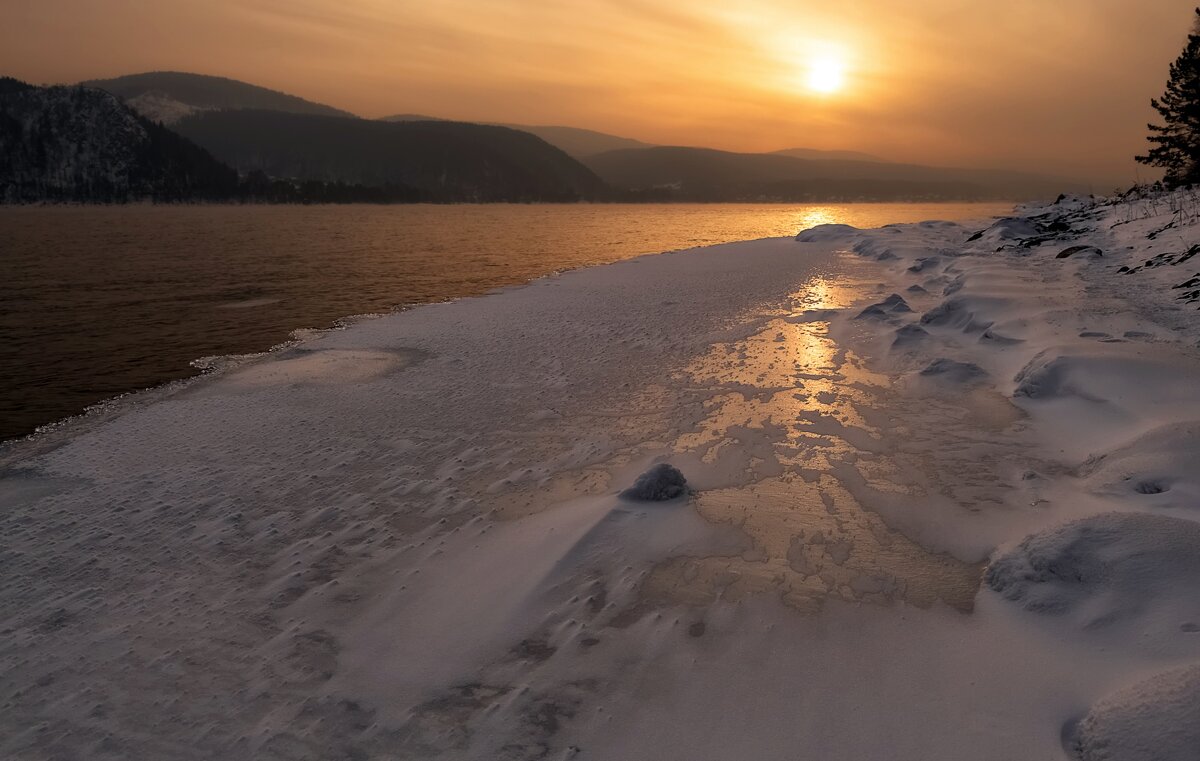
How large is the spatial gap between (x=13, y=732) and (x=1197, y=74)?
158 ft

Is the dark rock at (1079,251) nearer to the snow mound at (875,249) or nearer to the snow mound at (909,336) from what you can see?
the snow mound at (875,249)

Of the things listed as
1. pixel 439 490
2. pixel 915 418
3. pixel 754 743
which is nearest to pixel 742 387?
pixel 915 418

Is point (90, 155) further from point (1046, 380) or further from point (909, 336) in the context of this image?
point (1046, 380)

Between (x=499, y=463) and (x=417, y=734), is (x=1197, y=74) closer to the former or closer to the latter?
(x=499, y=463)

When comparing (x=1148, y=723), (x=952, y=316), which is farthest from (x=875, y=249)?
(x=1148, y=723)

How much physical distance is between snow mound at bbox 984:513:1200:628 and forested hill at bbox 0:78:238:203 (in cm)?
18860

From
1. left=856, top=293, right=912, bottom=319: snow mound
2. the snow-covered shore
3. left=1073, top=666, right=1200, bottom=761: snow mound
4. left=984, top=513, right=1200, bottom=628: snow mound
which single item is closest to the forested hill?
the snow-covered shore

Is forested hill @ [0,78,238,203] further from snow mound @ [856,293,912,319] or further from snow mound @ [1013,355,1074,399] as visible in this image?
snow mound @ [1013,355,1074,399]

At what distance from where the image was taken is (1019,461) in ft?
22.2

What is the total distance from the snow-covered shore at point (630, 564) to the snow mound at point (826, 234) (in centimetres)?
2682

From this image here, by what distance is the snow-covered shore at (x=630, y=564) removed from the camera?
3648mm

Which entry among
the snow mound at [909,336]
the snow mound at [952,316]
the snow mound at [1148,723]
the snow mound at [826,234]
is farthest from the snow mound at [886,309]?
the snow mound at [826,234]

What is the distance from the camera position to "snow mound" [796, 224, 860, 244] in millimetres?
36750

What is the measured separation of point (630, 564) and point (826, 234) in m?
36.2
